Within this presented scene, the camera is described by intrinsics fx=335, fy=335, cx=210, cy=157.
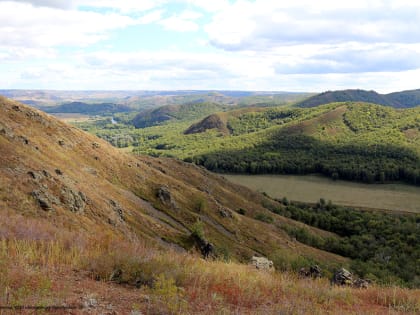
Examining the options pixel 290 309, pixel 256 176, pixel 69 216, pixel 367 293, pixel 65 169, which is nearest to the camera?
pixel 290 309

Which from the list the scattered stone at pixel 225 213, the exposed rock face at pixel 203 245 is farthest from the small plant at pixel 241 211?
the exposed rock face at pixel 203 245

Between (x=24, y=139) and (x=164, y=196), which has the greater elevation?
(x=24, y=139)

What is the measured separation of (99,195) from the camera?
136 ft

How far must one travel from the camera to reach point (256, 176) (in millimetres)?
166125

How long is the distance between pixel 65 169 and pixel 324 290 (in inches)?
1619

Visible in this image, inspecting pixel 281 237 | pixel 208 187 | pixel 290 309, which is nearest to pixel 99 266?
pixel 290 309

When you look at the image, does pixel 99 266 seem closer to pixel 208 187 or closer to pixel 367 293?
pixel 367 293

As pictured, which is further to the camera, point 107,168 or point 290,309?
point 107,168

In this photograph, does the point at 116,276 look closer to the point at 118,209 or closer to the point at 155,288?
the point at 155,288

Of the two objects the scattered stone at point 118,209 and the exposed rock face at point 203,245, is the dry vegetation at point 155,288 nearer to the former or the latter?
the scattered stone at point 118,209

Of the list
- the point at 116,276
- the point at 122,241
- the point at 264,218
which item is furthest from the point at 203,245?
the point at 264,218

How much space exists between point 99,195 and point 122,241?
28.8 meters

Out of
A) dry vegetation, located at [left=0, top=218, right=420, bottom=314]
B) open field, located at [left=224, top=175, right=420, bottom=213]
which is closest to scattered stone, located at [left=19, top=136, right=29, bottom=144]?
dry vegetation, located at [left=0, top=218, right=420, bottom=314]

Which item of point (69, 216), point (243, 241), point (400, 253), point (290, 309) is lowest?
point (400, 253)
